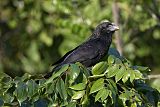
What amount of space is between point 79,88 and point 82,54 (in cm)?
161

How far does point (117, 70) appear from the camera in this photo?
490 centimetres

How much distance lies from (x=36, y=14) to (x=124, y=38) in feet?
8.17

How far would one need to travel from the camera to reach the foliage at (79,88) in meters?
4.80

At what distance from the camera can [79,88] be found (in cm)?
480

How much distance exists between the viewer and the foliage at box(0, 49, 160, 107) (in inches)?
189

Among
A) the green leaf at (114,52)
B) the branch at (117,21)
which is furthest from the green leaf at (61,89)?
the branch at (117,21)

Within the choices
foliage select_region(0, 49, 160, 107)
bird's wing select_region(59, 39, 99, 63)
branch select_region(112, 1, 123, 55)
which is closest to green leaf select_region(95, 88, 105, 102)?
foliage select_region(0, 49, 160, 107)

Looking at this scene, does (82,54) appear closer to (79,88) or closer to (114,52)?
(114,52)

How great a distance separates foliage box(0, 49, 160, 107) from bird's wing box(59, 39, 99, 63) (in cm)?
126

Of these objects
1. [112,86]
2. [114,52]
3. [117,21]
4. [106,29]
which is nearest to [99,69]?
[112,86]

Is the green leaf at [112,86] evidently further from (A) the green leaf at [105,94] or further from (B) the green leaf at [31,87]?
(B) the green leaf at [31,87]

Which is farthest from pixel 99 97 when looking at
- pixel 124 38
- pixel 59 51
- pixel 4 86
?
pixel 59 51

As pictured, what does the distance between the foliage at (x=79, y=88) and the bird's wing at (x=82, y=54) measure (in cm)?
126

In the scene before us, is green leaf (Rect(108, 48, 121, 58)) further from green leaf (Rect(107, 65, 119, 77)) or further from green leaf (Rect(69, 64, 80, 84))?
green leaf (Rect(69, 64, 80, 84))
